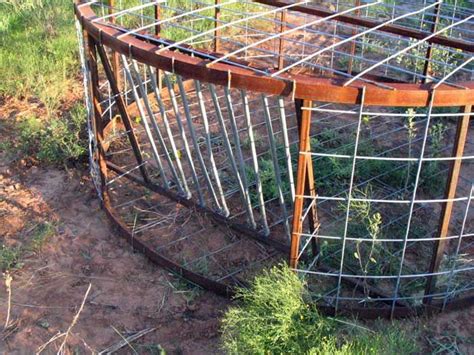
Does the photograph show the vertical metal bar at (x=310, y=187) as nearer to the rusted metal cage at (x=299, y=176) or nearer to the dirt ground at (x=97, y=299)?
the rusted metal cage at (x=299, y=176)

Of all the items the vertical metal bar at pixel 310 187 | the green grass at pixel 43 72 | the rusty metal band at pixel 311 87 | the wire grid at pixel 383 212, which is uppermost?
the rusty metal band at pixel 311 87

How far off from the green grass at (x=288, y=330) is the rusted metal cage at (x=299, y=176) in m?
0.27

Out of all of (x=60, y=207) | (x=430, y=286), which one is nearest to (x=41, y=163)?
(x=60, y=207)

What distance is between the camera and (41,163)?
5.45m

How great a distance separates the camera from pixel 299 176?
342 cm

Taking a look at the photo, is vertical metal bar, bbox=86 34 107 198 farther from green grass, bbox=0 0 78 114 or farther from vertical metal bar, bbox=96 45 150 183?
green grass, bbox=0 0 78 114

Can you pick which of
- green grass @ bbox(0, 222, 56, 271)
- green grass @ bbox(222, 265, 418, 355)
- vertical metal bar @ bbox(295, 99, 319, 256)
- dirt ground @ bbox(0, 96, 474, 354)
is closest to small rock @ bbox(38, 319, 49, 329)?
dirt ground @ bbox(0, 96, 474, 354)

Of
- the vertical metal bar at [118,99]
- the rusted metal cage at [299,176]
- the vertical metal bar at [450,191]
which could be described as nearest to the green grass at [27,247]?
the rusted metal cage at [299,176]

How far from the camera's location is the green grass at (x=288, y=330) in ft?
10.8

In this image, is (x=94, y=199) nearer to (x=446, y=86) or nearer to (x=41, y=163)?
(x=41, y=163)

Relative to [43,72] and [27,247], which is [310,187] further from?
[43,72]

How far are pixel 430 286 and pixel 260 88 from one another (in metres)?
1.62

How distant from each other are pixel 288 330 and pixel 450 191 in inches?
45.8

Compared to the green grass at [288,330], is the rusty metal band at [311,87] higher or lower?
higher
